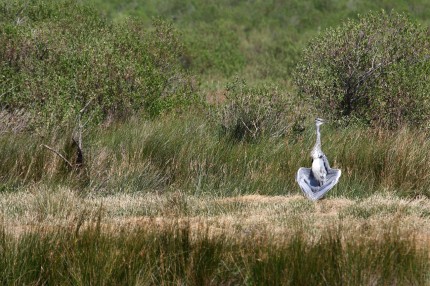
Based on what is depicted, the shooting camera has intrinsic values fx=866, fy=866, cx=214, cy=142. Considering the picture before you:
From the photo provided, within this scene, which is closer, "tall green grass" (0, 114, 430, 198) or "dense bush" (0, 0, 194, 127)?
"tall green grass" (0, 114, 430, 198)

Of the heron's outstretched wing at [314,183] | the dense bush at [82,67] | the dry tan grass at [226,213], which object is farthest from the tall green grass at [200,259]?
the dense bush at [82,67]

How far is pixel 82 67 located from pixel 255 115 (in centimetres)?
296

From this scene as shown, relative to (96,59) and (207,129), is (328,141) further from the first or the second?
(96,59)

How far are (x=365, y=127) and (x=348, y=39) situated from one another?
1679mm

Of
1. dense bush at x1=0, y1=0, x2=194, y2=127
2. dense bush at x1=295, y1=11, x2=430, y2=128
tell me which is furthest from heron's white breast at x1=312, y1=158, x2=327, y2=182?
dense bush at x1=0, y1=0, x2=194, y2=127

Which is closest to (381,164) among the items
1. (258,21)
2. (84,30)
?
(84,30)

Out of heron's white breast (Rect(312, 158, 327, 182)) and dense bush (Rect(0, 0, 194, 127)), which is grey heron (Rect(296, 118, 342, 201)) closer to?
heron's white breast (Rect(312, 158, 327, 182))

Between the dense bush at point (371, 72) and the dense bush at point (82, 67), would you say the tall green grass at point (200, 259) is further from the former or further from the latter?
the dense bush at point (371, 72)

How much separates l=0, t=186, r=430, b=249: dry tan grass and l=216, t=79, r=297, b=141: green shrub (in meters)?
2.39

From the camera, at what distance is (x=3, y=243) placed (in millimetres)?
7410

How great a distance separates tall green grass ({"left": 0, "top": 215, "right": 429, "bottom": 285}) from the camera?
7.11 meters

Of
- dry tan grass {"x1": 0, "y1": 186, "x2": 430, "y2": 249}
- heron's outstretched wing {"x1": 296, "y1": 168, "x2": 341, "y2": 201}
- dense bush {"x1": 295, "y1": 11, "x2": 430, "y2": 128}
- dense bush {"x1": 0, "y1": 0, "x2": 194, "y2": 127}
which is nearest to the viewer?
dry tan grass {"x1": 0, "y1": 186, "x2": 430, "y2": 249}

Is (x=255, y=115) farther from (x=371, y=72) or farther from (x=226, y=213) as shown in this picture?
(x=226, y=213)

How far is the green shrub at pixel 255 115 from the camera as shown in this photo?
13.4m
